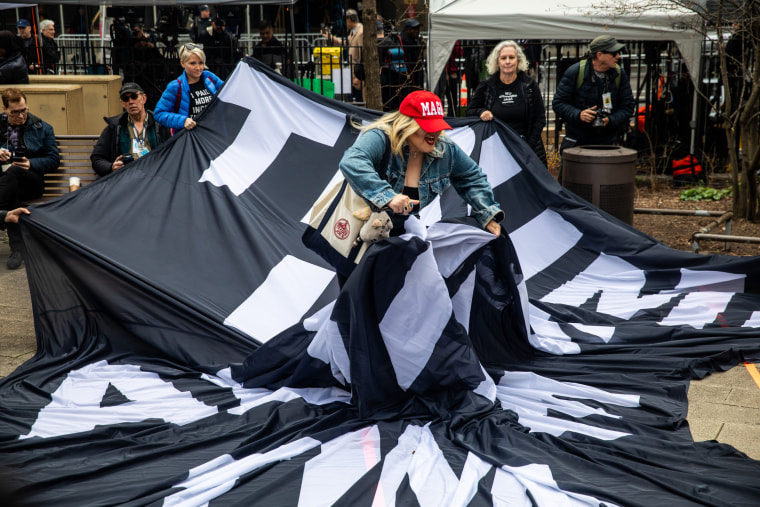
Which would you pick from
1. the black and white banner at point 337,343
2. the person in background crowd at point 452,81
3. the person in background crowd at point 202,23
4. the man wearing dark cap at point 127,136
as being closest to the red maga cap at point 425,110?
the black and white banner at point 337,343

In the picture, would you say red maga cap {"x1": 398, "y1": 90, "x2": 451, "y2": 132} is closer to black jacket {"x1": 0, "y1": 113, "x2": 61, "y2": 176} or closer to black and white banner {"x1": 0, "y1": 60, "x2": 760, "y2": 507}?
black and white banner {"x1": 0, "y1": 60, "x2": 760, "y2": 507}

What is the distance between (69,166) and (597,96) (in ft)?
15.5

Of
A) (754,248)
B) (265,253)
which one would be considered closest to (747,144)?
(754,248)

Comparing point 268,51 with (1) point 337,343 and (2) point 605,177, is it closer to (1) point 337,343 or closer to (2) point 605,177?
(2) point 605,177

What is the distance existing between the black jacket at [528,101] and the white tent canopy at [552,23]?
7.55 ft

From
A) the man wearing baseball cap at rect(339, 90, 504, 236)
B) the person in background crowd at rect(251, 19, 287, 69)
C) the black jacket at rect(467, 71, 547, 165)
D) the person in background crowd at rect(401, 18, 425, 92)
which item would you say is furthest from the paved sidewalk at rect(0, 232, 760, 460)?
the person in background crowd at rect(251, 19, 287, 69)

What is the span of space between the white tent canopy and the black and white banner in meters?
3.22

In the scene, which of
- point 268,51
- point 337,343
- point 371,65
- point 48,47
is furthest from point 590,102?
point 48,47

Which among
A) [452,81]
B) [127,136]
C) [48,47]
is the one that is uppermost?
[48,47]

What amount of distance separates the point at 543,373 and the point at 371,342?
1.16 m

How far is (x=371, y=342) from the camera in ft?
12.4

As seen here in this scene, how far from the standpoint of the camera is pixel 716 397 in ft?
13.9

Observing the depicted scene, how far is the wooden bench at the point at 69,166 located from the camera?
285 inches

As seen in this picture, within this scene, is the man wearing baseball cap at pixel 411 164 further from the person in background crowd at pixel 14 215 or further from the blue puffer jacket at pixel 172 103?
the blue puffer jacket at pixel 172 103
